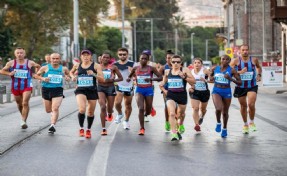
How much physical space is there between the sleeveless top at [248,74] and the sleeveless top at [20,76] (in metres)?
4.71

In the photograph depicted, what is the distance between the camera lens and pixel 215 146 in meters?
13.2

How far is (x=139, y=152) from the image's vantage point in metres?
12.2

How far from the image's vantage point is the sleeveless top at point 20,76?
1697 cm

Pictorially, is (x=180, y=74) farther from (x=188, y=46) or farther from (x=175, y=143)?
(x=188, y=46)

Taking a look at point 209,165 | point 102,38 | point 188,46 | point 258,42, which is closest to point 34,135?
point 209,165

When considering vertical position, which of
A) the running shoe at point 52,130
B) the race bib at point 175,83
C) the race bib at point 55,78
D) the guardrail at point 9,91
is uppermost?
the race bib at point 55,78

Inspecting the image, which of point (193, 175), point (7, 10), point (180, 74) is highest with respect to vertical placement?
point (7, 10)

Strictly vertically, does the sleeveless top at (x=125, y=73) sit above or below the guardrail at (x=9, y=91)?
above

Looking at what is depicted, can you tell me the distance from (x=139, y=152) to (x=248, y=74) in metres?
4.29

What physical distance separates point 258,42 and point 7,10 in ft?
111

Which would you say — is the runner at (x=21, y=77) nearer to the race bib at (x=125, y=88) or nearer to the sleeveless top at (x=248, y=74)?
the race bib at (x=125, y=88)

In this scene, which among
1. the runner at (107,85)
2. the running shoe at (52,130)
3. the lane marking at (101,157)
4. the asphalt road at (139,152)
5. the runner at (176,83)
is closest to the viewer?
the lane marking at (101,157)

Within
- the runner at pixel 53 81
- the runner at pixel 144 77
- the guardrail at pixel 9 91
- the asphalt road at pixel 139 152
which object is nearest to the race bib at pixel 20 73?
the runner at pixel 53 81

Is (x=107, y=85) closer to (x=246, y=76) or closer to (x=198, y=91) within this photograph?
(x=198, y=91)
